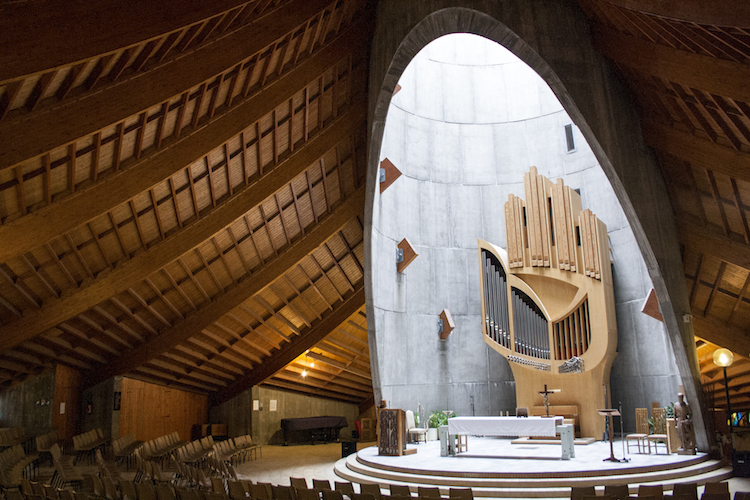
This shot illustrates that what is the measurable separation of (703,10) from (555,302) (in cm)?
914

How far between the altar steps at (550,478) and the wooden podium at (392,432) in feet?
4.84

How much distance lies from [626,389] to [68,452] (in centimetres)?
1417

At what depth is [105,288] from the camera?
11070 mm

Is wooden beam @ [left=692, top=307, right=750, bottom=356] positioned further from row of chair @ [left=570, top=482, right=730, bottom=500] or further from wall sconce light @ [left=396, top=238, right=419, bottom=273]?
row of chair @ [left=570, top=482, right=730, bottom=500]

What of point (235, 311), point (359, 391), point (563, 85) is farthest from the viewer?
point (359, 391)

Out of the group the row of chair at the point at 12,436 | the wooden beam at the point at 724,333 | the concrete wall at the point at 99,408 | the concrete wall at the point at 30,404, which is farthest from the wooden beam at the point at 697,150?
the row of chair at the point at 12,436

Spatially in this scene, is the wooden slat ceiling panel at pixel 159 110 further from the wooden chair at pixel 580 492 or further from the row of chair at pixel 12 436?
the row of chair at pixel 12 436

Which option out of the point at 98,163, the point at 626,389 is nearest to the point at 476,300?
the point at 626,389

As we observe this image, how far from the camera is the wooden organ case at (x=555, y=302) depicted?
1380cm

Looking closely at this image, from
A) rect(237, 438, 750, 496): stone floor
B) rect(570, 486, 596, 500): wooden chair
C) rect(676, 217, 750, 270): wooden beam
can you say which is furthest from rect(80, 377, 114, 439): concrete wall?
rect(676, 217, 750, 270): wooden beam

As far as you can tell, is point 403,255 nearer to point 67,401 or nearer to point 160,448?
point 160,448

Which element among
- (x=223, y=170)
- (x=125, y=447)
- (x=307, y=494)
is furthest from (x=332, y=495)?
(x=125, y=447)

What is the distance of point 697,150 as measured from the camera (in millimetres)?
9625

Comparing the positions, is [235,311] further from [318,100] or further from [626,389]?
[626,389]
